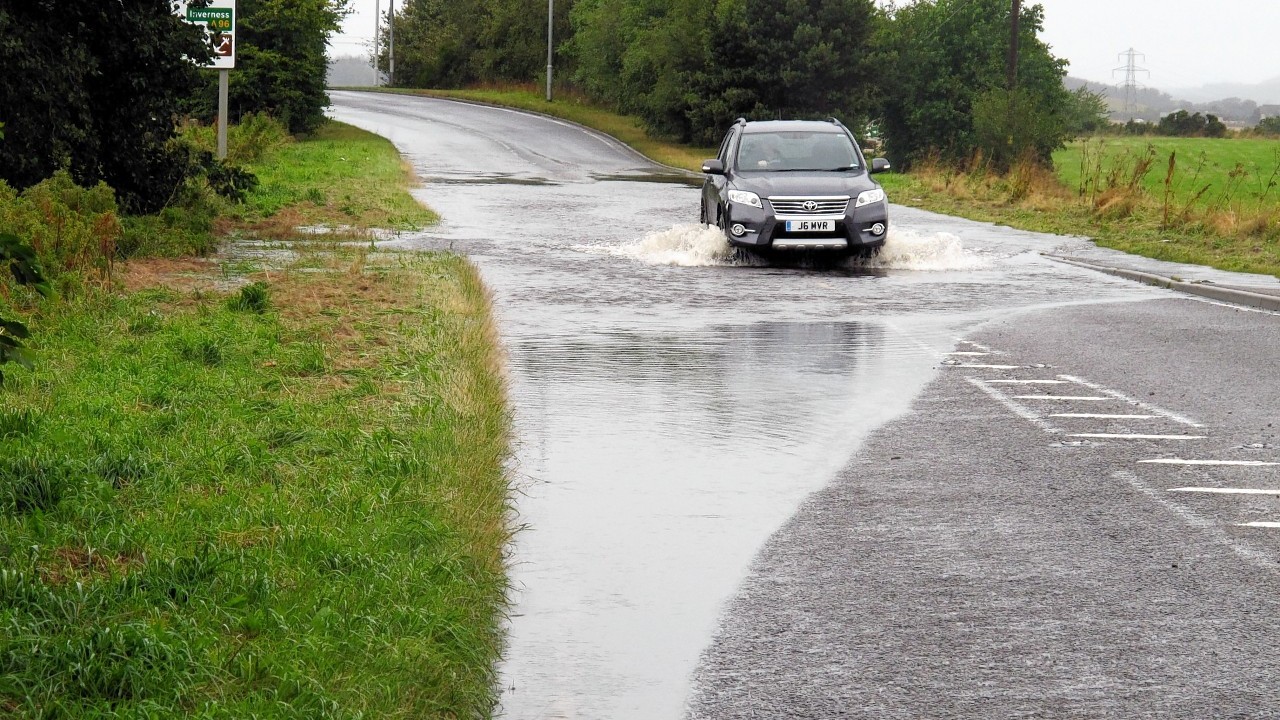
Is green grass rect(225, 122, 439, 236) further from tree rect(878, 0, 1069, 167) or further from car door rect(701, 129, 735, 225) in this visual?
tree rect(878, 0, 1069, 167)

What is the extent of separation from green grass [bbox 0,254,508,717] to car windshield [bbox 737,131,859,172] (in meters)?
9.97

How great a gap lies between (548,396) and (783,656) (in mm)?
5119

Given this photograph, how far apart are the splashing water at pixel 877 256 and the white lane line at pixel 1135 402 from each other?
9.01m

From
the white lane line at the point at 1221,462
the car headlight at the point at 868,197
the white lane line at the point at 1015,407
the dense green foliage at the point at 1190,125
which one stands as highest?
the dense green foliage at the point at 1190,125

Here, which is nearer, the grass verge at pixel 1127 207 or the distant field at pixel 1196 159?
the grass verge at pixel 1127 207

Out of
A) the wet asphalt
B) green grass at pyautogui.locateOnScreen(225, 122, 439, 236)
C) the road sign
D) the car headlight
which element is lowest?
the wet asphalt

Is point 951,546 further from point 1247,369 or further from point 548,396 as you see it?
point 1247,369

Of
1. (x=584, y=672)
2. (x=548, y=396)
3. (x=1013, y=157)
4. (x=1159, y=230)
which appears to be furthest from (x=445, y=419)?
(x=1013, y=157)

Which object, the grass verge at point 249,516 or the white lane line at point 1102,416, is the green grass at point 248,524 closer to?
the grass verge at point 249,516

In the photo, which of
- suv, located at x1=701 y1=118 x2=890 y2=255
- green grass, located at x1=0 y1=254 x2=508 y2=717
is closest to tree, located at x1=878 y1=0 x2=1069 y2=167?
suv, located at x1=701 y1=118 x2=890 y2=255

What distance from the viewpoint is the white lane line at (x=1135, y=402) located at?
9.52 meters

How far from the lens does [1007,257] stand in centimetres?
2162

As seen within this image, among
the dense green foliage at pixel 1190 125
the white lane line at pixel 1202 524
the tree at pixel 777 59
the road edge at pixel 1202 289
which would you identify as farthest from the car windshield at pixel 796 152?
the dense green foliage at pixel 1190 125

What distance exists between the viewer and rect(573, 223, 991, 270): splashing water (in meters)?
20.3
